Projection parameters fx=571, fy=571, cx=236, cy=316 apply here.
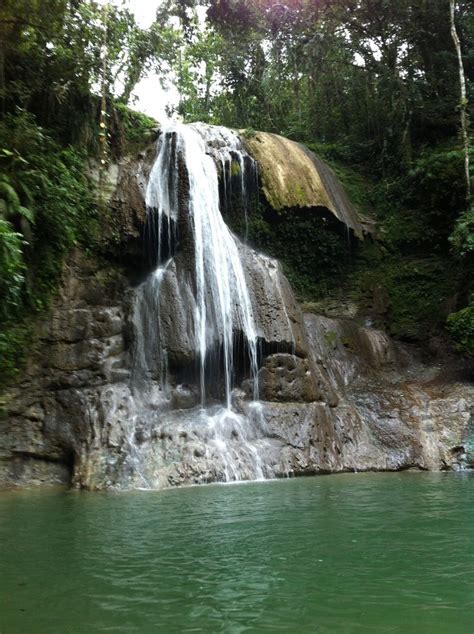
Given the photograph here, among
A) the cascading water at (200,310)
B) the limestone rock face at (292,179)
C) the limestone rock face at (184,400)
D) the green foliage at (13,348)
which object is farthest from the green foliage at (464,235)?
the green foliage at (13,348)

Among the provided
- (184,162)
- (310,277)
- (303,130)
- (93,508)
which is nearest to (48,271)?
(184,162)

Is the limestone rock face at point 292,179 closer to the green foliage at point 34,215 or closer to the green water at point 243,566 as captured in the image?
the green foliage at point 34,215

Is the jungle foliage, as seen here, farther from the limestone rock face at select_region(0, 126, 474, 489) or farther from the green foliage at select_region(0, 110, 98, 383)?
the green foliage at select_region(0, 110, 98, 383)

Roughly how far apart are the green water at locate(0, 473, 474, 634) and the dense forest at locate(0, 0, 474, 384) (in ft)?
14.9

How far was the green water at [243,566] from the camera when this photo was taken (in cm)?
262

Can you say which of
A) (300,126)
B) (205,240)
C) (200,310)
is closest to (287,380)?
(200,310)

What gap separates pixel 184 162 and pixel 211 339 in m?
4.33

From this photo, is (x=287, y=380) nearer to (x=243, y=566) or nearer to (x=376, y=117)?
(x=243, y=566)

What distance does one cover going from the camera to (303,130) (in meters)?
21.5

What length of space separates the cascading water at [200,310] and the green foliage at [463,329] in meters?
4.29

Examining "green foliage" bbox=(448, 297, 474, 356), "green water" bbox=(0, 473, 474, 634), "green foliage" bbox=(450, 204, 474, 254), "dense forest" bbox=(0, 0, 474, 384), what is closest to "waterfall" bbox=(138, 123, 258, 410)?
"dense forest" bbox=(0, 0, 474, 384)

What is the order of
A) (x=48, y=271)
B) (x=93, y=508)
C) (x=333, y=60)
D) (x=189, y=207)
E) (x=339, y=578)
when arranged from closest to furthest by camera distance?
(x=339, y=578) < (x=93, y=508) < (x=48, y=271) < (x=189, y=207) < (x=333, y=60)

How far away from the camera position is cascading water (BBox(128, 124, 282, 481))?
9555 millimetres

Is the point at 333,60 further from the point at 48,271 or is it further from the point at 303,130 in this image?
the point at 48,271
